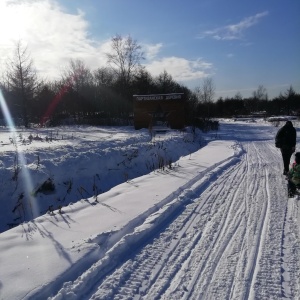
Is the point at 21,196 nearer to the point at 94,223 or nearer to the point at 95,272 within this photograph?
the point at 94,223

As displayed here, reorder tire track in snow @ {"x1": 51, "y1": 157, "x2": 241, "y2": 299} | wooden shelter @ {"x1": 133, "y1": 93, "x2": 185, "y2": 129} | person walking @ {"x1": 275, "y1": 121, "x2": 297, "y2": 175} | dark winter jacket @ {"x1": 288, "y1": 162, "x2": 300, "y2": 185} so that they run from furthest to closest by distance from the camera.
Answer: wooden shelter @ {"x1": 133, "y1": 93, "x2": 185, "y2": 129} → person walking @ {"x1": 275, "y1": 121, "x2": 297, "y2": 175} → dark winter jacket @ {"x1": 288, "y1": 162, "x2": 300, "y2": 185} → tire track in snow @ {"x1": 51, "y1": 157, "x2": 241, "y2": 299}

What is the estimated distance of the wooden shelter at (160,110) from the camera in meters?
25.4

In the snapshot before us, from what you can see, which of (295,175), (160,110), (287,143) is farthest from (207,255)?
(160,110)

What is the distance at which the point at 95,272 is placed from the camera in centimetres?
394

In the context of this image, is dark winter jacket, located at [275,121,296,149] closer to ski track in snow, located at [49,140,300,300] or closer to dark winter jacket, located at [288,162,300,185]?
dark winter jacket, located at [288,162,300,185]

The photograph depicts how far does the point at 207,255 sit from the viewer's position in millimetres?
4418

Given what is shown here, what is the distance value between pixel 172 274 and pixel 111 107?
130 ft

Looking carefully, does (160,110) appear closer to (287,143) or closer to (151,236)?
(287,143)

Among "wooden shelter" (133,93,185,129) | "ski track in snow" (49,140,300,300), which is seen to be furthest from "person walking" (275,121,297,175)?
"wooden shelter" (133,93,185,129)

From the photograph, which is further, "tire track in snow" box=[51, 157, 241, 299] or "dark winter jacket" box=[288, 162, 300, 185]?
"dark winter jacket" box=[288, 162, 300, 185]

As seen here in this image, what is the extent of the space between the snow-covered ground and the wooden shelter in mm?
15645

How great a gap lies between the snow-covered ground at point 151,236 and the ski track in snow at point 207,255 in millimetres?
14

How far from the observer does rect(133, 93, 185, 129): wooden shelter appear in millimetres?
25375

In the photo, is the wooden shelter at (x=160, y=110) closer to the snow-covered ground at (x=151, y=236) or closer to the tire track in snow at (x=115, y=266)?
the snow-covered ground at (x=151, y=236)
